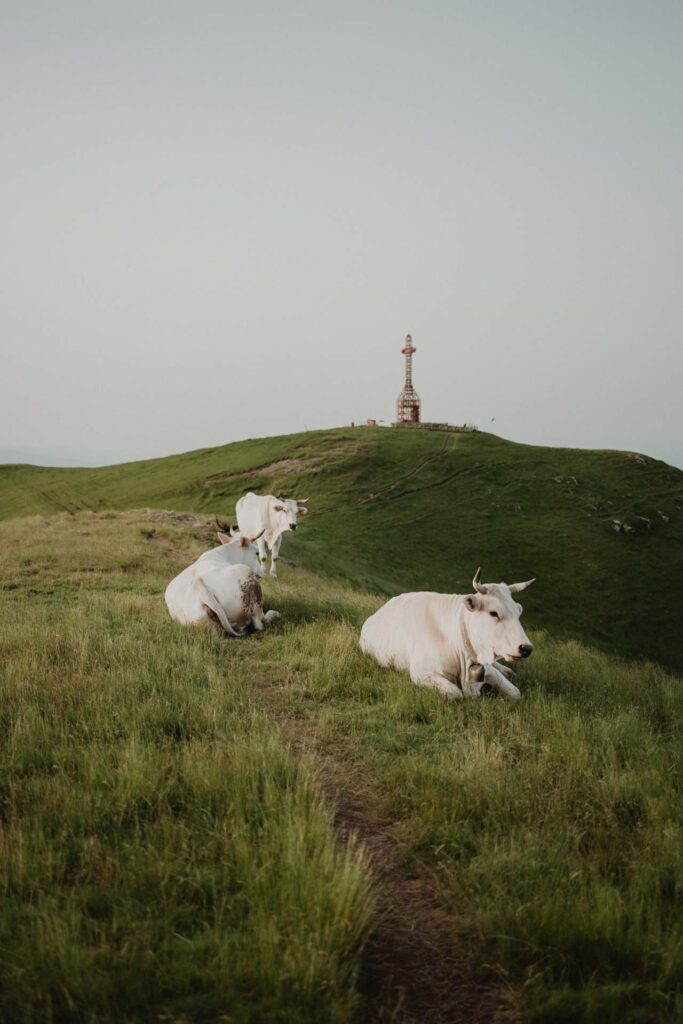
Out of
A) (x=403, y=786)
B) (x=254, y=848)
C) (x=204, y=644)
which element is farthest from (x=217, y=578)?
(x=254, y=848)

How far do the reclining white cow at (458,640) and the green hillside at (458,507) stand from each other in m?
18.5

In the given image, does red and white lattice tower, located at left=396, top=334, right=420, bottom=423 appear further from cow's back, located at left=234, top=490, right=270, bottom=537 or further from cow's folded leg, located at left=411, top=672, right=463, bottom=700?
cow's folded leg, located at left=411, top=672, right=463, bottom=700

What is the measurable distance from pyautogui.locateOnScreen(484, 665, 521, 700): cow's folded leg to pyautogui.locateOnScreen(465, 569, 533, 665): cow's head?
0.30 meters

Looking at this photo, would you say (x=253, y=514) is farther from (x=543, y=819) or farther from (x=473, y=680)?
(x=543, y=819)

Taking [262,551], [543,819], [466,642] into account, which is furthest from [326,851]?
[262,551]

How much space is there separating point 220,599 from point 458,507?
4723 centimetres

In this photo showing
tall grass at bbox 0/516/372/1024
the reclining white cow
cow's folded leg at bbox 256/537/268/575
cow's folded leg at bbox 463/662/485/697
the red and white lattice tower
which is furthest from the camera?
the red and white lattice tower

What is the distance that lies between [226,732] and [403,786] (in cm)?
187

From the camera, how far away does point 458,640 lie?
9.02 metres

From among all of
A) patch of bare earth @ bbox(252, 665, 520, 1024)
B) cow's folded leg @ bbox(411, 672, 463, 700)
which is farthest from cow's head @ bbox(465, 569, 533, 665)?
patch of bare earth @ bbox(252, 665, 520, 1024)

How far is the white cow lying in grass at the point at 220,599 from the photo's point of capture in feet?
38.1

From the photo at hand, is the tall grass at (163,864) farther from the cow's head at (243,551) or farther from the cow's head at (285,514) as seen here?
the cow's head at (285,514)

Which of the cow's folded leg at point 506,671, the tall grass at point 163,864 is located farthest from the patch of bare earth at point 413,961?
the cow's folded leg at point 506,671

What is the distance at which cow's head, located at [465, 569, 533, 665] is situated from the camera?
8406mm
